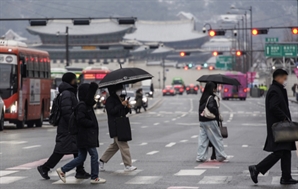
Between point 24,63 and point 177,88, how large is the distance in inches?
4109

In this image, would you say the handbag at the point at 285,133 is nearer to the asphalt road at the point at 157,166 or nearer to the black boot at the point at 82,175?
the asphalt road at the point at 157,166

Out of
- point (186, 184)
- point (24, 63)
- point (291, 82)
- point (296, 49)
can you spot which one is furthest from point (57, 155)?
point (291, 82)

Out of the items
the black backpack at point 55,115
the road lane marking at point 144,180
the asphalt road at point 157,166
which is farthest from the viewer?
the black backpack at point 55,115

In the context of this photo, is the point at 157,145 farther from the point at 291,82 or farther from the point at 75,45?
the point at 75,45

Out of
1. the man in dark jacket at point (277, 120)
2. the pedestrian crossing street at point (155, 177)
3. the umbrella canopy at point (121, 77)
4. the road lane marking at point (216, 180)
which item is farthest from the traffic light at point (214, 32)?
the man in dark jacket at point (277, 120)

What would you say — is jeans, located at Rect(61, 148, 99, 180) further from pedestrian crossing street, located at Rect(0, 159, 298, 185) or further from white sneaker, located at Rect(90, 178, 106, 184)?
pedestrian crossing street, located at Rect(0, 159, 298, 185)

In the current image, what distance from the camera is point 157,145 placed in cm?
2516

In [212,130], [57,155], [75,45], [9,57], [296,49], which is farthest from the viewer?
[75,45]

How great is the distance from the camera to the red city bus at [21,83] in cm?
3506

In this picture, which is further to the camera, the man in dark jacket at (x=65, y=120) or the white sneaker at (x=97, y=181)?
the man in dark jacket at (x=65, y=120)

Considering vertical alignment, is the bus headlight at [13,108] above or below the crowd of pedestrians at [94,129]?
below

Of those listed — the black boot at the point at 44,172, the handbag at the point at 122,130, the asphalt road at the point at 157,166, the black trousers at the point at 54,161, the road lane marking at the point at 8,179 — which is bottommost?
the asphalt road at the point at 157,166

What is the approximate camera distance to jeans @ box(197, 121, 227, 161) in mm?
19484

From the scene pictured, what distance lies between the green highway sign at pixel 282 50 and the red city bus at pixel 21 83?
5253cm
